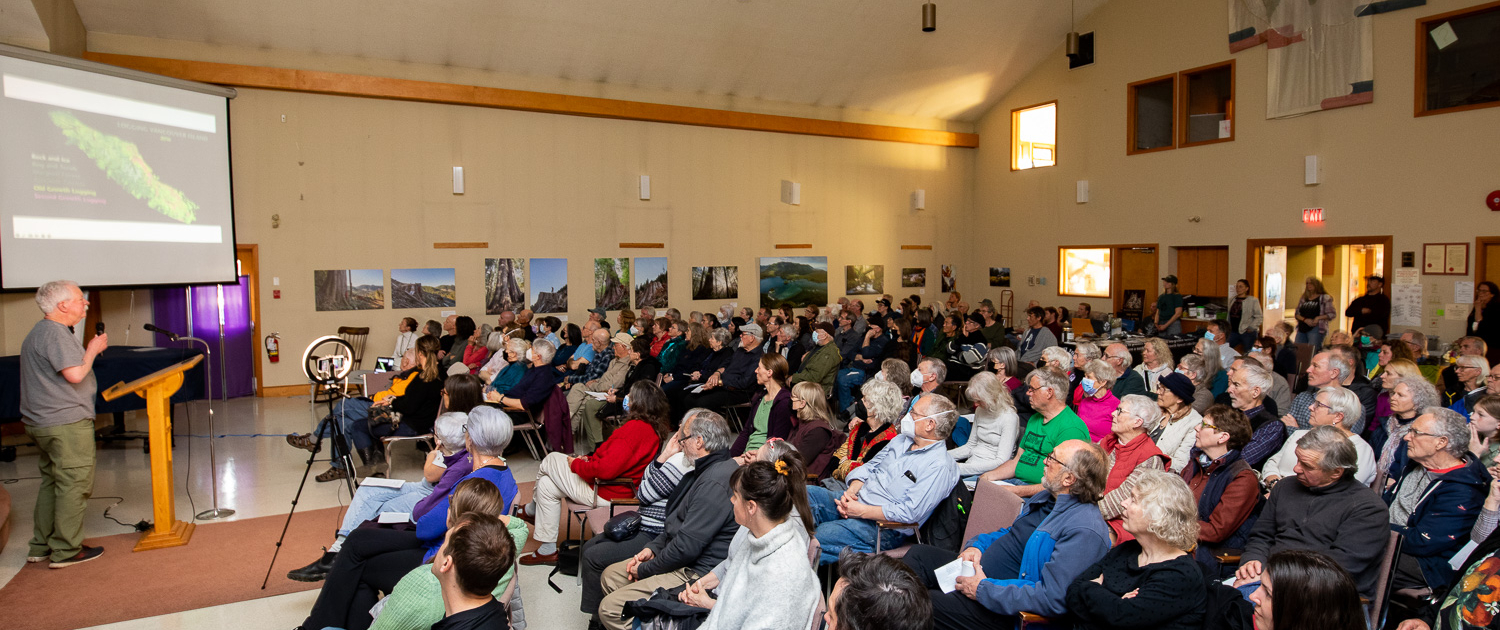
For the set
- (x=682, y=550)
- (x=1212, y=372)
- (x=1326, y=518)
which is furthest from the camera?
(x=1212, y=372)

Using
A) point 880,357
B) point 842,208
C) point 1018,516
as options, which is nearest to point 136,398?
point 880,357

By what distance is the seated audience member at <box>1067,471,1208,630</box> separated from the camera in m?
2.45

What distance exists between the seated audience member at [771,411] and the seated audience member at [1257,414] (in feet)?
8.14

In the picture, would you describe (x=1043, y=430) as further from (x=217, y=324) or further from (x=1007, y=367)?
(x=217, y=324)

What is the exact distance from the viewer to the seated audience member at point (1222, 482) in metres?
3.36

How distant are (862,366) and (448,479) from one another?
5955 millimetres

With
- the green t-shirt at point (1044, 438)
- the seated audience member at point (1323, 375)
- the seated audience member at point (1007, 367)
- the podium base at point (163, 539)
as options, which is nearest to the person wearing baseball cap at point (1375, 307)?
the seated audience member at point (1323, 375)

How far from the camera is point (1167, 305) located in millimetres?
11898

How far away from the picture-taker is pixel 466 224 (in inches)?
476

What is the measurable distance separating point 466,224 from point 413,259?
2.92ft

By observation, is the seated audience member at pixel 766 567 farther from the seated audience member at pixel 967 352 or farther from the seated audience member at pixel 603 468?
the seated audience member at pixel 967 352

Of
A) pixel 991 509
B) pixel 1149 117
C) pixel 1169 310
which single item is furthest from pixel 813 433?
pixel 1149 117

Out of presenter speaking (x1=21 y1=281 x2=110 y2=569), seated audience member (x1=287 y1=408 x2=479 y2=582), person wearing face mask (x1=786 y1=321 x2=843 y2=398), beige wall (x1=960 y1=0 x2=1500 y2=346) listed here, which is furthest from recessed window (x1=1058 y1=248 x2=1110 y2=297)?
presenter speaking (x1=21 y1=281 x2=110 y2=569)

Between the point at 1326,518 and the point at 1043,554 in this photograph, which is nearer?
the point at 1043,554
